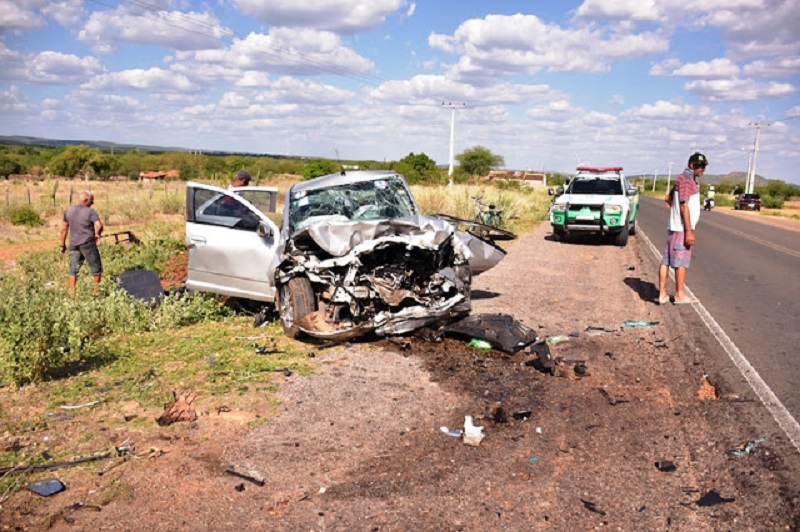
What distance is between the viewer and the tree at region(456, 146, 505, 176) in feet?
245

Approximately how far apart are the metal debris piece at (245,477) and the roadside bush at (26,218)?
81.0 ft

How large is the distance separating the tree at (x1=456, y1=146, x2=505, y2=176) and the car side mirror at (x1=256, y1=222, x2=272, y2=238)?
222 feet

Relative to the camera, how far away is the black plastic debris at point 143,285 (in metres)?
8.42

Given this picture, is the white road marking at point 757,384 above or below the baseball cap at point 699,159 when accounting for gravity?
below

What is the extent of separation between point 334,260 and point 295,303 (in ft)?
2.14

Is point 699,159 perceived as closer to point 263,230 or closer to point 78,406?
point 263,230

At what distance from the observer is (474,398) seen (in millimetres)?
5066

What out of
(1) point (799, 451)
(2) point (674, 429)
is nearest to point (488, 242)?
(2) point (674, 429)

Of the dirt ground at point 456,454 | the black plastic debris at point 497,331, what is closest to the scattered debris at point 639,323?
the dirt ground at point 456,454

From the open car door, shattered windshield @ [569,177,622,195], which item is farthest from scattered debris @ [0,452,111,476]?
shattered windshield @ [569,177,622,195]

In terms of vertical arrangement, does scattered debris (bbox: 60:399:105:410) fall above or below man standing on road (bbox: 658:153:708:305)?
below

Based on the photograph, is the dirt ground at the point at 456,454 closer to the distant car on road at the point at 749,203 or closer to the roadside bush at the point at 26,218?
the roadside bush at the point at 26,218

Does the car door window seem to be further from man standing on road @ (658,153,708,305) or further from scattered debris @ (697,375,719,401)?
man standing on road @ (658,153,708,305)

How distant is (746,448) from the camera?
161 inches
